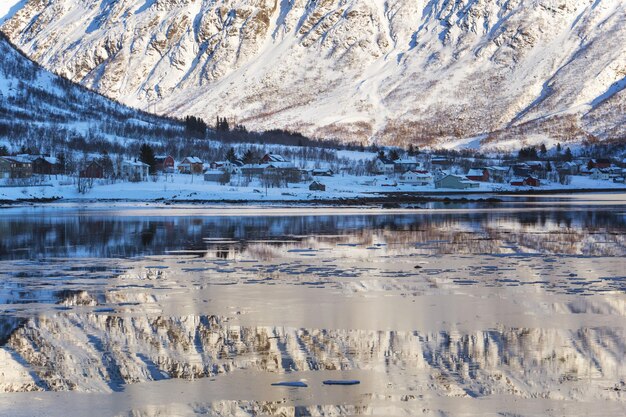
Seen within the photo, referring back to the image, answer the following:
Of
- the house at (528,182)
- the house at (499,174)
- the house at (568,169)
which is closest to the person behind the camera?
the house at (528,182)

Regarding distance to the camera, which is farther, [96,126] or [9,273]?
[96,126]

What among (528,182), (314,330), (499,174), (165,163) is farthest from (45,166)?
(314,330)

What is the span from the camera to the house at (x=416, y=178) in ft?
494

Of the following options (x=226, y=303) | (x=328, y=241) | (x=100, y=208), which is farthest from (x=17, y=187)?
(x=226, y=303)

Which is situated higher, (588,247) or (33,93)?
(33,93)

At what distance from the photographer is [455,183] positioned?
14575 centimetres

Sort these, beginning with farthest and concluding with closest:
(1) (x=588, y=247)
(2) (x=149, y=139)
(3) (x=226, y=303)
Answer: (2) (x=149, y=139) < (1) (x=588, y=247) < (3) (x=226, y=303)

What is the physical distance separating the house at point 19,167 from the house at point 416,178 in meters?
55.6

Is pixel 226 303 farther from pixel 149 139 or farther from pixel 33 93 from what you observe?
pixel 33 93

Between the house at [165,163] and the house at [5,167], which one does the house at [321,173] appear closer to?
the house at [165,163]

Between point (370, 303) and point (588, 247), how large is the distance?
56.1ft

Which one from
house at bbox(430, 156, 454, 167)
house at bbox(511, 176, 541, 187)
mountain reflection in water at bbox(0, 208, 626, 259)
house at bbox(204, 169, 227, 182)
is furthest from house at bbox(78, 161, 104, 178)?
house at bbox(430, 156, 454, 167)

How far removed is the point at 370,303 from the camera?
73.8 feet

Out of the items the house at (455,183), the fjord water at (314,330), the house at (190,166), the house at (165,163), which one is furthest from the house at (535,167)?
the fjord water at (314,330)
